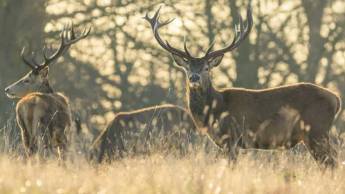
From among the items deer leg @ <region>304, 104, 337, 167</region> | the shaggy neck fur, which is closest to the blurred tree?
the shaggy neck fur

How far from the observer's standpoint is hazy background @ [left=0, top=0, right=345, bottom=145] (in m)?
25.3

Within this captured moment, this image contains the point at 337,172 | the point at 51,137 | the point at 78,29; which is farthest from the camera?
the point at 78,29

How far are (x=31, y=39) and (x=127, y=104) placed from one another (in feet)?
10.8

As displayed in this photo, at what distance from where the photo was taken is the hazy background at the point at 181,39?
2530cm

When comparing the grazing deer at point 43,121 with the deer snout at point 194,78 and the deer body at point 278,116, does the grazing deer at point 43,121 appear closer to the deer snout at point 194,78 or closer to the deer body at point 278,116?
the deer snout at point 194,78

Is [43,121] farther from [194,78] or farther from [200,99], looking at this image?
[194,78]

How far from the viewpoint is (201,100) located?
12.5m

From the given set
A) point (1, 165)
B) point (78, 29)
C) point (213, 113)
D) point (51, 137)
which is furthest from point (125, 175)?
point (78, 29)

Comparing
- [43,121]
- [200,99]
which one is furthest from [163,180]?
[43,121]

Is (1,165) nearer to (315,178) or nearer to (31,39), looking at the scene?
(315,178)

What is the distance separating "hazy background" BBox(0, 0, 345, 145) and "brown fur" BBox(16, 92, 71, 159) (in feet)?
36.9

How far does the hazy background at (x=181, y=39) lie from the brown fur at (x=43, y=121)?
11244mm

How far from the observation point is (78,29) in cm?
2492

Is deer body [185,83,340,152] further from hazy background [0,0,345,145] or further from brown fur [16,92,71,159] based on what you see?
hazy background [0,0,345,145]
